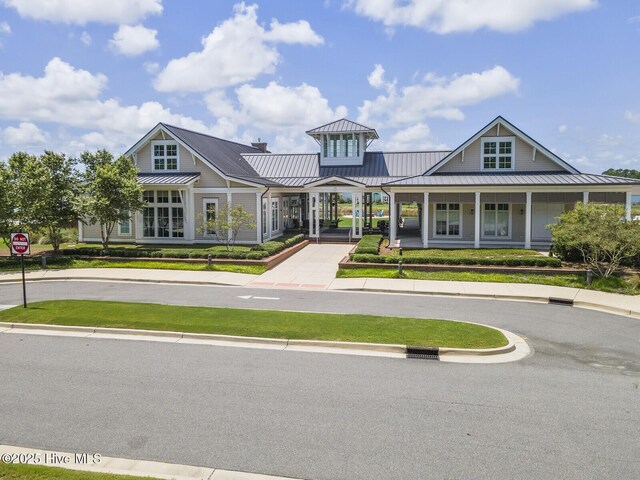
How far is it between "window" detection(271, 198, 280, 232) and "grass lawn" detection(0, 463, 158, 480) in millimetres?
28283

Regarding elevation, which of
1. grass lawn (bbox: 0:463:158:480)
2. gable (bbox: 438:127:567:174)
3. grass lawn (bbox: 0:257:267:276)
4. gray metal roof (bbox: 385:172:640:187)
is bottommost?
grass lawn (bbox: 0:463:158:480)

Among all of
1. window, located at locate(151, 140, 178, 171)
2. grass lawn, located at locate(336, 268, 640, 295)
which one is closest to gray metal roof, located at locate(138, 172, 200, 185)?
window, located at locate(151, 140, 178, 171)

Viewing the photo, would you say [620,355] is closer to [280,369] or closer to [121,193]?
[280,369]

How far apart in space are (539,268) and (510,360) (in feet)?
36.2

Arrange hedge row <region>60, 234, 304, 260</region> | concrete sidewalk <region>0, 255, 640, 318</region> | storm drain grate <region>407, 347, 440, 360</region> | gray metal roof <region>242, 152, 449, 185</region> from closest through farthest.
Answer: storm drain grate <region>407, 347, 440, 360</region> < concrete sidewalk <region>0, 255, 640, 318</region> < hedge row <region>60, 234, 304, 260</region> < gray metal roof <region>242, 152, 449, 185</region>

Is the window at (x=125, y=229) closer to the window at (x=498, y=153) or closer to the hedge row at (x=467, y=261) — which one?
the hedge row at (x=467, y=261)

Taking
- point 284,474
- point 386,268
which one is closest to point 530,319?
point 386,268

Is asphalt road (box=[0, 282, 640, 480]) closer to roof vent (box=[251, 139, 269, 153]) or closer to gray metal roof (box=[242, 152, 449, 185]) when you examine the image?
gray metal roof (box=[242, 152, 449, 185])

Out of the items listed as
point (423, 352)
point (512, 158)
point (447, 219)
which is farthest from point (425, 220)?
point (423, 352)

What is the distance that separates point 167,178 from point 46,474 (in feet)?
83.5

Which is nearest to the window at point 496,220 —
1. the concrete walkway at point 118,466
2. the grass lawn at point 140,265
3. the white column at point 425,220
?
the white column at point 425,220

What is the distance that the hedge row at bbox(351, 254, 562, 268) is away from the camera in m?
20.8

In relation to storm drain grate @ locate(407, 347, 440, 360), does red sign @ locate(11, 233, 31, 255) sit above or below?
above

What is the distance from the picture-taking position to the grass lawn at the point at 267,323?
469 inches
